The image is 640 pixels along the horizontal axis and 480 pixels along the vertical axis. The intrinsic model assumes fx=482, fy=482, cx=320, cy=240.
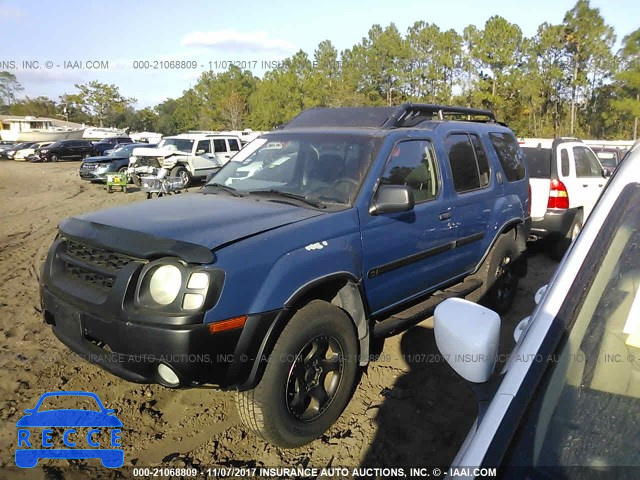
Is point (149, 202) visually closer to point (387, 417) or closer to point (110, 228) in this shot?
point (110, 228)

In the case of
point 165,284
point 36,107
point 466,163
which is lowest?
A: point 165,284

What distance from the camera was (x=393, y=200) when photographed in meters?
3.34

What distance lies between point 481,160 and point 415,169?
3.94 ft

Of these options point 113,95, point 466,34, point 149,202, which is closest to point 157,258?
point 149,202

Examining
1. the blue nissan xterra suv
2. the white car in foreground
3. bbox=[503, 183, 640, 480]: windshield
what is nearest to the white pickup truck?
the blue nissan xterra suv

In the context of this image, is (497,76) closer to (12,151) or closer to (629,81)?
(629,81)

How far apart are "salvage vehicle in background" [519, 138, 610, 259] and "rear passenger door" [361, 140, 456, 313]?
3.58 metres

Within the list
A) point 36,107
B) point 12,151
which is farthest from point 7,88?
point 12,151

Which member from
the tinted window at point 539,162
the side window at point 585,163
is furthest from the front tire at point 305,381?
the side window at point 585,163

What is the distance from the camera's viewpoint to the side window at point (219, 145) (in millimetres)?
18016

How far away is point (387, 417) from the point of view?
3.33 metres

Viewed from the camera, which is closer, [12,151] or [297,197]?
[297,197]

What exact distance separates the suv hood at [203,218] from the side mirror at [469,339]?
1.41 meters

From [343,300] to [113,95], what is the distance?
83.8m
